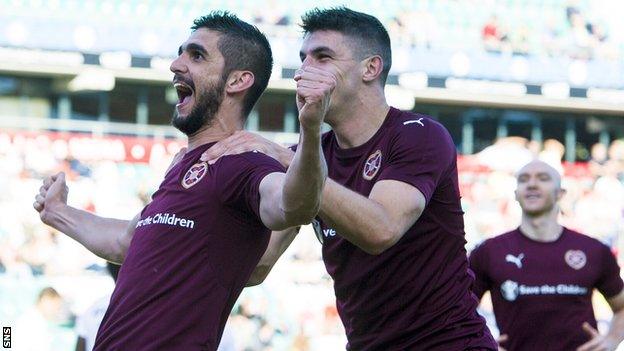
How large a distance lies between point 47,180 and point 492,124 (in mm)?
18349

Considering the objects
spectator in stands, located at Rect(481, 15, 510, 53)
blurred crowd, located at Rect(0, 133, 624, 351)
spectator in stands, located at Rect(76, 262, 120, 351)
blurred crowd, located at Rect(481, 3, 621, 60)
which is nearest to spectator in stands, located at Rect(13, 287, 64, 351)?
blurred crowd, located at Rect(0, 133, 624, 351)

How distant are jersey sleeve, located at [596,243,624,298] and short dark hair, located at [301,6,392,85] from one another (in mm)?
3136

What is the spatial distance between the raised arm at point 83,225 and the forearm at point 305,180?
1.33 meters

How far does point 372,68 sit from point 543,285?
9.78 ft

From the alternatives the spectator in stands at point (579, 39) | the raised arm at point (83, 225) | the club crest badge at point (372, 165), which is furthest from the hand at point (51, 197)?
the spectator in stands at point (579, 39)

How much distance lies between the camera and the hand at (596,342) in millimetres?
6875

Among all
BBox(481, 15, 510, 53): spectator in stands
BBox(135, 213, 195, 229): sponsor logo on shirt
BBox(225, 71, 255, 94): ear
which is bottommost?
BBox(481, 15, 510, 53): spectator in stands

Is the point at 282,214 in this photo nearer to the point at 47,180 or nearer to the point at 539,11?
the point at 47,180

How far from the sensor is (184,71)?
4207 mm

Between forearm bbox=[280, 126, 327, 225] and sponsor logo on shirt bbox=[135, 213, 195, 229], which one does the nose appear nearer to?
sponsor logo on shirt bbox=[135, 213, 195, 229]

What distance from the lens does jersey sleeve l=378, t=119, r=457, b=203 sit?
430 cm

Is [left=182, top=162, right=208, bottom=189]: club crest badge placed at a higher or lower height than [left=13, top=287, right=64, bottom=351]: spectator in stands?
higher

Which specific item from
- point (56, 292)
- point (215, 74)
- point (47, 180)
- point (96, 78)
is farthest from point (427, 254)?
point (96, 78)

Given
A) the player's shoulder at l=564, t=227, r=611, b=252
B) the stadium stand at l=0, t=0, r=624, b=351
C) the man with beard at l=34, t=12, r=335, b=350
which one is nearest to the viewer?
the man with beard at l=34, t=12, r=335, b=350
